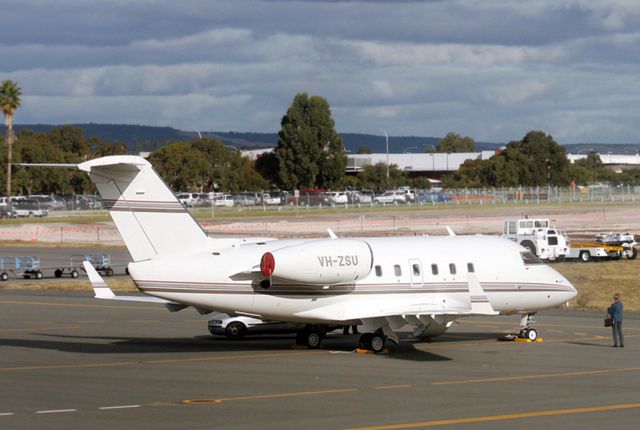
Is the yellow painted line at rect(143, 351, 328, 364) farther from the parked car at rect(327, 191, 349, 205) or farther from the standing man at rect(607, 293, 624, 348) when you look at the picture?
the parked car at rect(327, 191, 349, 205)

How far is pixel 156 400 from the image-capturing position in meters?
23.4

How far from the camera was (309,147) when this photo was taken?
166 meters

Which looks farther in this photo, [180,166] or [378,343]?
[180,166]

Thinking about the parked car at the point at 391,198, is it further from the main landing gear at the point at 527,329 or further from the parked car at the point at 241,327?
the main landing gear at the point at 527,329

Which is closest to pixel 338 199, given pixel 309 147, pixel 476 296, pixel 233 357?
pixel 309 147

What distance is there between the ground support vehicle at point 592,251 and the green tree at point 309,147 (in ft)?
319

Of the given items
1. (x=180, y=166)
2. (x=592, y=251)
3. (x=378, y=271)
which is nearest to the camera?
(x=378, y=271)

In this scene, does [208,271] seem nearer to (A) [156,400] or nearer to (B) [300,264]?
(B) [300,264]

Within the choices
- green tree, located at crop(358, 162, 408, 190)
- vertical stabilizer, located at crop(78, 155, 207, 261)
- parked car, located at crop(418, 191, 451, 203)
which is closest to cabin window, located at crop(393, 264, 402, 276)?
vertical stabilizer, located at crop(78, 155, 207, 261)

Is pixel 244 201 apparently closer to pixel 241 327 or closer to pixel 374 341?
pixel 241 327

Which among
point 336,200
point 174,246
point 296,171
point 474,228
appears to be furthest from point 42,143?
point 174,246

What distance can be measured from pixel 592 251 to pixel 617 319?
37303mm

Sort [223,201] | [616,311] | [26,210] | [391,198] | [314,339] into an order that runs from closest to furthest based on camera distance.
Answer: [616,311], [314,339], [26,210], [223,201], [391,198]

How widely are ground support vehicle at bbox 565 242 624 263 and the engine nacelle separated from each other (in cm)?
3984
